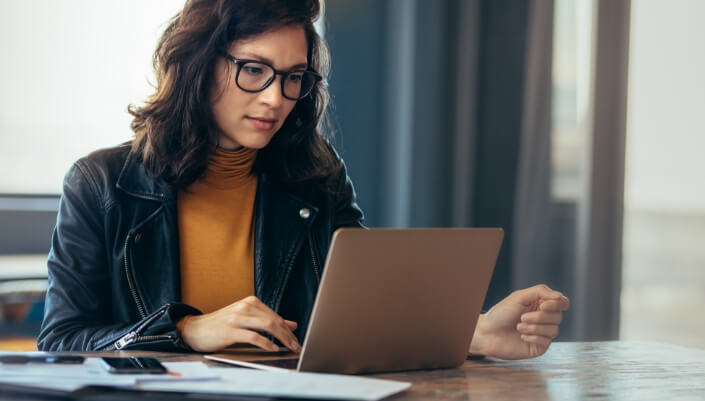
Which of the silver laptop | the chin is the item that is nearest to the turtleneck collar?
the chin

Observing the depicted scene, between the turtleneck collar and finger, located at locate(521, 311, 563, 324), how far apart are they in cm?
75

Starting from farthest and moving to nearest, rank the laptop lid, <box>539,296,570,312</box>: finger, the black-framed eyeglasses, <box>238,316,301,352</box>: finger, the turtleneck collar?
the turtleneck collar
the black-framed eyeglasses
<box>539,296,570,312</box>: finger
<box>238,316,301,352</box>: finger
the laptop lid

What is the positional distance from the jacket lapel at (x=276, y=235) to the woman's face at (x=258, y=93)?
0.15 meters

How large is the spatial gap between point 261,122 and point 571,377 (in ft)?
2.64

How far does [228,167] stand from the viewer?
177 cm

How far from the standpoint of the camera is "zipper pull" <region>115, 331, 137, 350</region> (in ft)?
4.27

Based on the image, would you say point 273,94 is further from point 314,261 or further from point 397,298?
point 397,298

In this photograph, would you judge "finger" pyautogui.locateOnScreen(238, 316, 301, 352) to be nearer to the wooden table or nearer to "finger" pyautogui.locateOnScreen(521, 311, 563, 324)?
the wooden table

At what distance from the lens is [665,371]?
1276 millimetres

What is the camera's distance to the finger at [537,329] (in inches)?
52.1

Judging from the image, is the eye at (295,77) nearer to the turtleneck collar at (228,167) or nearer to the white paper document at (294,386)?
the turtleneck collar at (228,167)

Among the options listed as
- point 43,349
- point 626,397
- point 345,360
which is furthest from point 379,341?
point 43,349

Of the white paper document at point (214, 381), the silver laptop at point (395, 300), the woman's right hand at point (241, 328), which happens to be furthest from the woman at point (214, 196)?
the white paper document at point (214, 381)

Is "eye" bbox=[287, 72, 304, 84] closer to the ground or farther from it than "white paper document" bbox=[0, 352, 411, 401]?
farther from it
